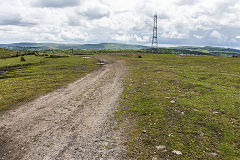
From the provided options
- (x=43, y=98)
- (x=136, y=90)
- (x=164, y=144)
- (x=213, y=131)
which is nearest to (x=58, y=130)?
(x=164, y=144)

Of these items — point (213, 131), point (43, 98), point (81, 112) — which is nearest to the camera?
point (213, 131)

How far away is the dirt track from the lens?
791 cm

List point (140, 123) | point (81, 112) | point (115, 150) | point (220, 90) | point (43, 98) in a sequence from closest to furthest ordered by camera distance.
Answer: point (115, 150), point (140, 123), point (81, 112), point (43, 98), point (220, 90)

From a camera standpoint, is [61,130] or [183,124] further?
[183,124]

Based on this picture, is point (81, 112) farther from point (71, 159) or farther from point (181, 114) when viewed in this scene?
point (181, 114)

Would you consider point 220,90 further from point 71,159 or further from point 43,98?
point 43,98

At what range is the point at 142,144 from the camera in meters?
8.52

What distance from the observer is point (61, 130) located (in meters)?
10.1

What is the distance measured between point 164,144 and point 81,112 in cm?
728

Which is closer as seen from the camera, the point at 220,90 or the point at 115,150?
the point at 115,150

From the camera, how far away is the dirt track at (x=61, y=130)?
25.9 feet

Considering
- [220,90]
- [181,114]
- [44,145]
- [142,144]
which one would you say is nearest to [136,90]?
[181,114]

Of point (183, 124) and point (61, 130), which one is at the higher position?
point (183, 124)

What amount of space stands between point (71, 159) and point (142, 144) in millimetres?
3724
